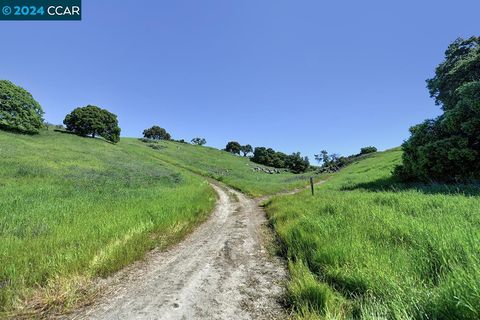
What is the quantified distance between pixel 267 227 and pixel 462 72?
27.9 metres

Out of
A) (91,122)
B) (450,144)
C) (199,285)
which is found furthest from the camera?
(91,122)

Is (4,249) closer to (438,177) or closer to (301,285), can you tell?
(301,285)

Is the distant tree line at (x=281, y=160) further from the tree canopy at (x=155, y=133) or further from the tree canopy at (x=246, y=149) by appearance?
the tree canopy at (x=155, y=133)

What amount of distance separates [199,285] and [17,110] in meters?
69.2

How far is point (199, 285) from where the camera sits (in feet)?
18.7

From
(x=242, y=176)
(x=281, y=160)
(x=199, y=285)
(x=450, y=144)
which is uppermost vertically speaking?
(x=281, y=160)

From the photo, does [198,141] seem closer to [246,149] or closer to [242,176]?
[246,149]

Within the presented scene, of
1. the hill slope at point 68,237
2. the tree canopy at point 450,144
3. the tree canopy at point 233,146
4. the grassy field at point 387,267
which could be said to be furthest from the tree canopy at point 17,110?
the tree canopy at point 233,146

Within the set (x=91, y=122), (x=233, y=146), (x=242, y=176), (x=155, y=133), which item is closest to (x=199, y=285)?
(x=242, y=176)

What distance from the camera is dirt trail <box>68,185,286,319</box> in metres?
4.63

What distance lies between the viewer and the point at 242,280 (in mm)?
6113

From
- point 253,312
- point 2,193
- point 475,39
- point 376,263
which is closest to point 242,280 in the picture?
point 253,312

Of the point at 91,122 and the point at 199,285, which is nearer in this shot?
the point at 199,285

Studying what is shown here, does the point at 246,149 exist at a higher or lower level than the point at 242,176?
higher
